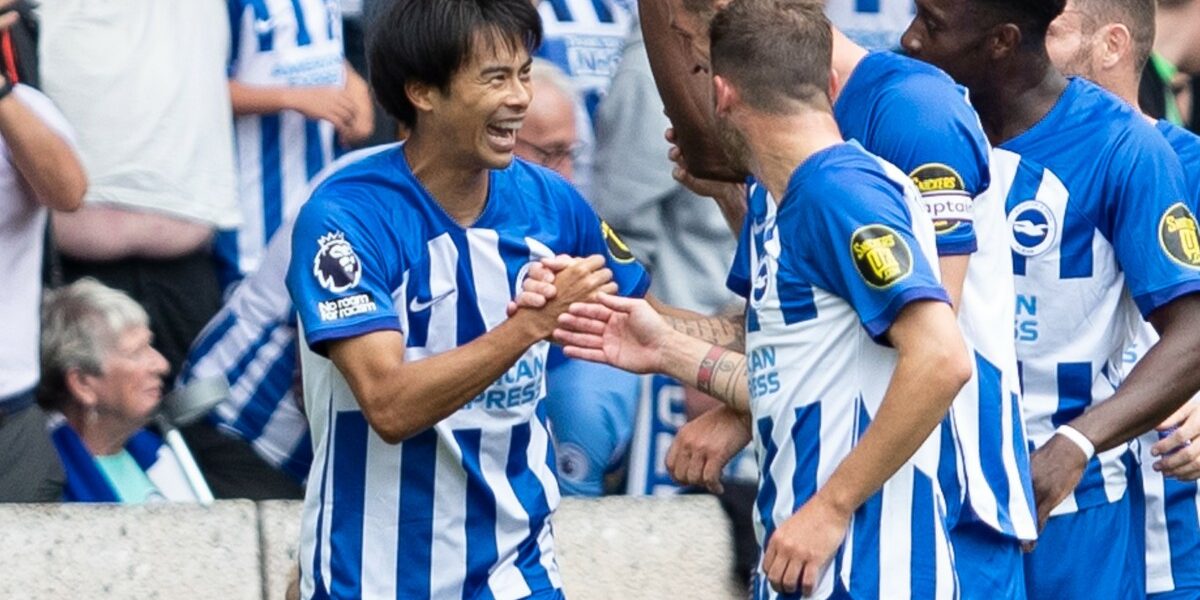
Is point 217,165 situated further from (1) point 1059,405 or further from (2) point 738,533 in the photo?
(1) point 1059,405

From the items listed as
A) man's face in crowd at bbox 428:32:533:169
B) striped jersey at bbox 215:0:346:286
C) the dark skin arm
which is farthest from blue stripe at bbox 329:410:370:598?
striped jersey at bbox 215:0:346:286

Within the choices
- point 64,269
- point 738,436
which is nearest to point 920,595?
point 738,436

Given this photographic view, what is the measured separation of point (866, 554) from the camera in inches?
197

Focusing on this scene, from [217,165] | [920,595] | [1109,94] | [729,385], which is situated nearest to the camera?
A: [920,595]

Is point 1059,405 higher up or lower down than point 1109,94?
lower down

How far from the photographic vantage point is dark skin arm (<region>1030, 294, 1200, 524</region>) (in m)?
5.61

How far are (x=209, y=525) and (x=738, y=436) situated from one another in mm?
1830

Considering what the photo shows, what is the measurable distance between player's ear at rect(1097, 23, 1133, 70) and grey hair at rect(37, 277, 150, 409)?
2599 mm

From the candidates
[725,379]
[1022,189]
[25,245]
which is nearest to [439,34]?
[725,379]

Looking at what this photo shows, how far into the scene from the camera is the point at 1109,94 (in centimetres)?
604

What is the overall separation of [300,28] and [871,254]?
126 inches

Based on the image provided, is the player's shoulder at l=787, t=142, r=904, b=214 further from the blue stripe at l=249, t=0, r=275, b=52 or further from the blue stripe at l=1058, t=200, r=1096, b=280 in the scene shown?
the blue stripe at l=249, t=0, r=275, b=52

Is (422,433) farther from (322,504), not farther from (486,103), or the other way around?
(486,103)

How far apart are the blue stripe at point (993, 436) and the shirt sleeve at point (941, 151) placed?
26cm
